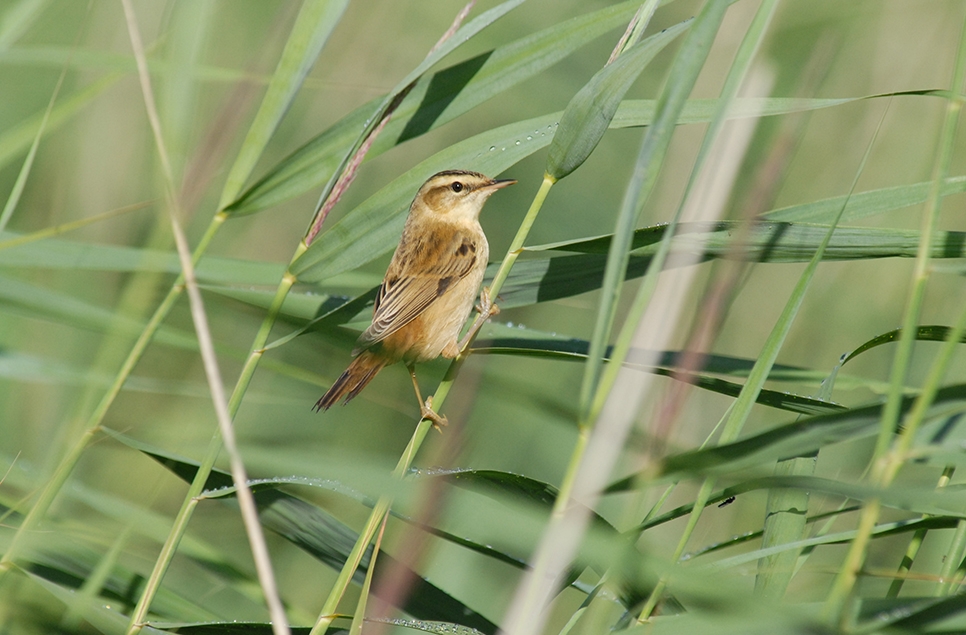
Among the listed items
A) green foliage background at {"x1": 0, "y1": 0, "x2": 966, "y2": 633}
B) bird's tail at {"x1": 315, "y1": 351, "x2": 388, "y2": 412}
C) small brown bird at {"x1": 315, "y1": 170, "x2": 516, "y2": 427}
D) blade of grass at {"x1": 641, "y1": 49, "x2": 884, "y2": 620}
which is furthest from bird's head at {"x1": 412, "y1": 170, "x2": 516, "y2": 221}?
blade of grass at {"x1": 641, "y1": 49, "x2": 884, "y2": 620}

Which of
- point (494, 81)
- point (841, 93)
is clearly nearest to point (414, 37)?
point (841, 93)

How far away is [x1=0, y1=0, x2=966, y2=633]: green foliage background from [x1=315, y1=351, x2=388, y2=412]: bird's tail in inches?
2.9

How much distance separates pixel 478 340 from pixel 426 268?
1.30 meters

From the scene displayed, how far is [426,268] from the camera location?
141 inches

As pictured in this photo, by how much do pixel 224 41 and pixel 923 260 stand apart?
4474 millimetres

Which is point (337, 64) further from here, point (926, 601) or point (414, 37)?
point (926, 601)

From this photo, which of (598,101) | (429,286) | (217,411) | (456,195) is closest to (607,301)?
(598,101)

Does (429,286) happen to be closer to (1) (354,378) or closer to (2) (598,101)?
(1) (354,378)

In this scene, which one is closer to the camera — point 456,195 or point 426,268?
point 426,268

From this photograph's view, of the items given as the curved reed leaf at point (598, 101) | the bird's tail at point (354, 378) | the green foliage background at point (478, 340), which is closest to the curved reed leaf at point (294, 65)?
the green foliage background at point (478, 340)

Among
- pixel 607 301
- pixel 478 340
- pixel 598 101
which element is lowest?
pixel 607 301

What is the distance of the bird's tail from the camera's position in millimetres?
2909

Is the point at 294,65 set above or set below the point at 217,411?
above

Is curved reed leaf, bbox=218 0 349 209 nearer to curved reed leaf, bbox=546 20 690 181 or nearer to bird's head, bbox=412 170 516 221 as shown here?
curved reed leaf, bbox=546 20 690 181
